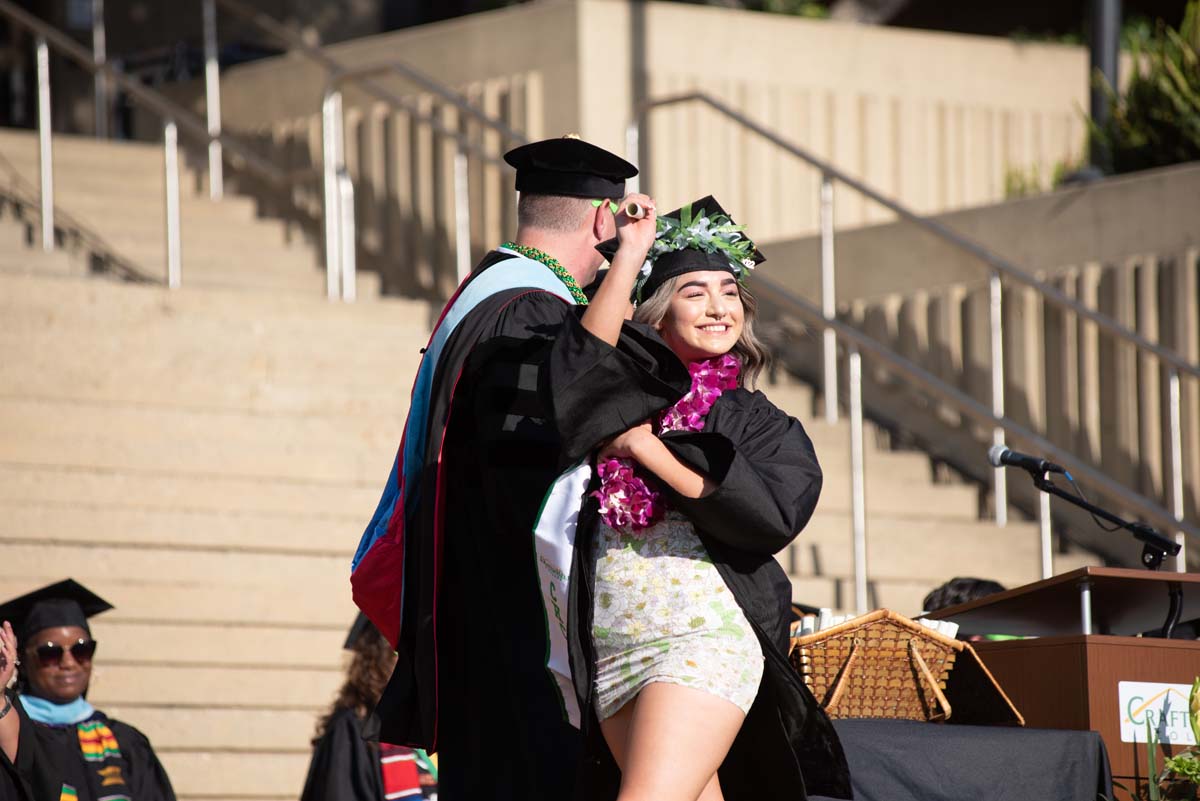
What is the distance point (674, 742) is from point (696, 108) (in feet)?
26.8

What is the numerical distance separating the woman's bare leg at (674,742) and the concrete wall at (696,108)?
752cm

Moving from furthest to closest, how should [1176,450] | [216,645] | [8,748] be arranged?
1. [1176,450]
2. [216,645]
3. [8,748]

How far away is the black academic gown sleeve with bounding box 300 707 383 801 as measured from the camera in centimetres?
542

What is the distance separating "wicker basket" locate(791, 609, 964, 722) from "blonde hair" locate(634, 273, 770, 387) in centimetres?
67

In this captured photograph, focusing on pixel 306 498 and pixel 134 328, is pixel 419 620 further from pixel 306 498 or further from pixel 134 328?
pixel 134 328

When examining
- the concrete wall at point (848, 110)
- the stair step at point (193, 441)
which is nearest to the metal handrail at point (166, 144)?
the stair step at point (193, 441)

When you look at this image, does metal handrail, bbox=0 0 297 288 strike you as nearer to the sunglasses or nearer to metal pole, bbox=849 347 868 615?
metal pole, bbox=849 347 868 615

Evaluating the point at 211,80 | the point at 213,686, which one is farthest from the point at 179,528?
the point at 211,80

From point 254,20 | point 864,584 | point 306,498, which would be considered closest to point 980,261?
point 864,584

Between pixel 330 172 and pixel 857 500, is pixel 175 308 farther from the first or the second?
pixel 857 500

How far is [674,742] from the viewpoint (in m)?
3.29

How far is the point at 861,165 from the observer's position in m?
11.7

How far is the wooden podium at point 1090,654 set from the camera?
4195 mm

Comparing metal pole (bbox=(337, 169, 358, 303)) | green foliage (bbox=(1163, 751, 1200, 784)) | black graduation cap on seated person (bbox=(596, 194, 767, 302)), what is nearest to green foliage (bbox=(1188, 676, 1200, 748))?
green foliage (bbox=(1163, 751, 1200, 784))
